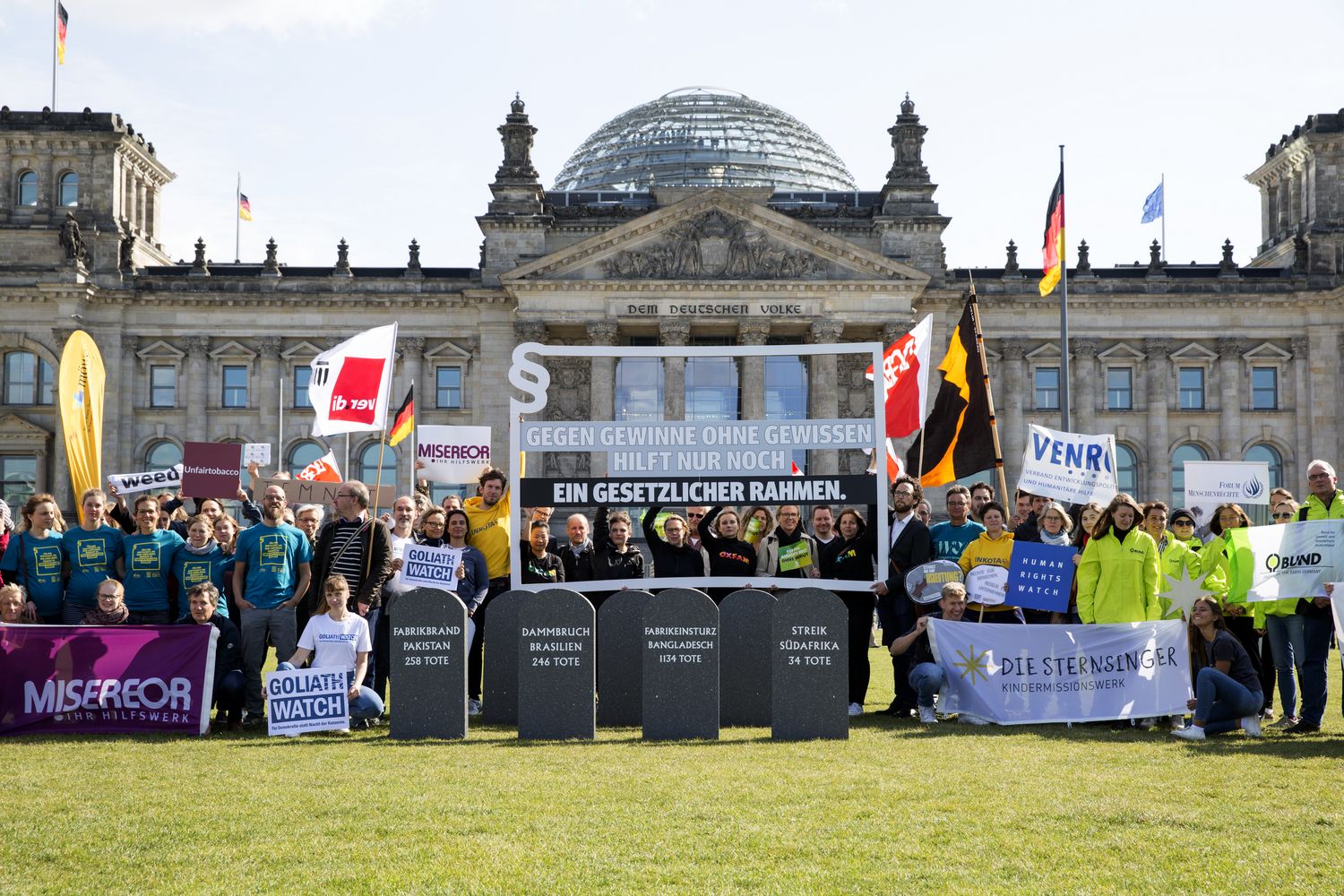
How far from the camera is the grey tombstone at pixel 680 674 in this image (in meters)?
13.5

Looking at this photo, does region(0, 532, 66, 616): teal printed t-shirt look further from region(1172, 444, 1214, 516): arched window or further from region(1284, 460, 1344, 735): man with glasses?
region(1172, 444, 1214, 516): arched window

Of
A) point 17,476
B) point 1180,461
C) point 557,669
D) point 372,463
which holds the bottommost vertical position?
point 557,669

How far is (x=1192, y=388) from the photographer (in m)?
57.9

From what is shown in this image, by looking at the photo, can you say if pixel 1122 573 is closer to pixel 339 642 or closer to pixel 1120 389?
pixel 339 642

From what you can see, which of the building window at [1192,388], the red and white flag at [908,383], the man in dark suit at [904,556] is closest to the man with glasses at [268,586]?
the man in dark suit at [904,556]

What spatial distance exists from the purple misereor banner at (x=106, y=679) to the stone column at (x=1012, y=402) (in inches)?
1764

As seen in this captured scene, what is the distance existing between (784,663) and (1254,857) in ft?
17.7

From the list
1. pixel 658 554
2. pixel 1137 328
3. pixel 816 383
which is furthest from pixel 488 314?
pixel 658 554

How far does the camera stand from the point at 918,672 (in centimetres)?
1512

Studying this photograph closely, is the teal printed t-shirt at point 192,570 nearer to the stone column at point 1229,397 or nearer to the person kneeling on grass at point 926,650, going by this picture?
the person kneeling on grass at point 926,650

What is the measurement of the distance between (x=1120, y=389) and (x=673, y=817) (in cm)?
5170

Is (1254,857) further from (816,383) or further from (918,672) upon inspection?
(816,383)

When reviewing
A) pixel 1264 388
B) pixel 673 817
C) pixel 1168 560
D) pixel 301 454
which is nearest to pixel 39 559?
pixel 673 817

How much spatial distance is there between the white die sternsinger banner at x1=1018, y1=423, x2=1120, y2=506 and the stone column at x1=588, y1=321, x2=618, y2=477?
3090cm
